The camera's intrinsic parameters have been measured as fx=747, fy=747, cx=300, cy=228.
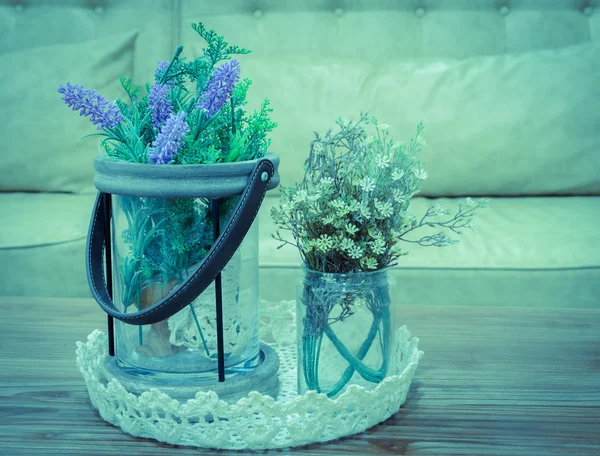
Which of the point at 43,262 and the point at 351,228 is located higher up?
the point at 351,228

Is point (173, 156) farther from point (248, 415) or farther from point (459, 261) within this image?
point (459, 261)

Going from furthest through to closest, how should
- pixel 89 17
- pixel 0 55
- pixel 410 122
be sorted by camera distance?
pixel 89 17
pixel 0 55
pixel 410 122

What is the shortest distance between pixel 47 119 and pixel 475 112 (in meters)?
1.10

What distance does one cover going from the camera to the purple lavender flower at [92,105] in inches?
26.0

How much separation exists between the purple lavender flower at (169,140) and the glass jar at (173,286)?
45mm

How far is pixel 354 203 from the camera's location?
672 mm

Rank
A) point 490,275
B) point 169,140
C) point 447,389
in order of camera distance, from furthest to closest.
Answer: point 490,275
point 447,389
point 169,140

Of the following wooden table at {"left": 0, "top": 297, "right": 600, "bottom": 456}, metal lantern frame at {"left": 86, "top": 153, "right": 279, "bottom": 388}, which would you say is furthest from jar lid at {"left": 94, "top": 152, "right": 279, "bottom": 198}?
wooden table at {"left": 0, "top": 297, "right": 600, "bottom": 456}

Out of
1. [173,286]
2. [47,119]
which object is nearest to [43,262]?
[47,119]

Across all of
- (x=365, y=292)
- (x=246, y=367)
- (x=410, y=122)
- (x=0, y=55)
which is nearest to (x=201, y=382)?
(x=246, y=367)

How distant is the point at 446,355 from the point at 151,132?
1.47 feet

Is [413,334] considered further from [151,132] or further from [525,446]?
[151,132]

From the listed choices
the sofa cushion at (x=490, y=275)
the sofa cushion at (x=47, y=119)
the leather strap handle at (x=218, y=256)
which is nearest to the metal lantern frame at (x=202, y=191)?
the leather strap handle at (x=218, y=256)

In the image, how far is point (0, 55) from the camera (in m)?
2.03
